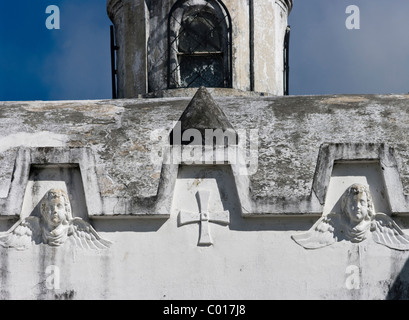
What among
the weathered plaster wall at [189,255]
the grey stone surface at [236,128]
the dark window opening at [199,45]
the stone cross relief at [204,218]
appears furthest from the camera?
the dark window opening at [199,45]

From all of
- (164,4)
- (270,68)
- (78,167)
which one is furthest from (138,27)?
(78,167)

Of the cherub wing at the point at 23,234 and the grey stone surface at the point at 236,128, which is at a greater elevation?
the grey stone surface at the point at 236,128

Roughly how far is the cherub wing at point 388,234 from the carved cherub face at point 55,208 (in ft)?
11.2

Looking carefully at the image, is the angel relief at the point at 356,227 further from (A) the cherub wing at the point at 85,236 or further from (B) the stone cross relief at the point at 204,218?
(A) the cherub wing at the point at 85,236

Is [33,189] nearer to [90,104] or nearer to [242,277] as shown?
[242,277]

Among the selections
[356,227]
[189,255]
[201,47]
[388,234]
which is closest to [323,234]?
[356,227]

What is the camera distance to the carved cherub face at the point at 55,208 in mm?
15047

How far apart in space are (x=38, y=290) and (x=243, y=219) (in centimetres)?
240

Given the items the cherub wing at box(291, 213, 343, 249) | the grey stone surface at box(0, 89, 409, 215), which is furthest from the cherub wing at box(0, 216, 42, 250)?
the cherub wing at box(291, 213, 343, 249)

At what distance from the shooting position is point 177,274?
15.0 m

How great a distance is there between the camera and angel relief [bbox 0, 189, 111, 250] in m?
15.1

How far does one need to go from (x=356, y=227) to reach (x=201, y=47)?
726 centimetres

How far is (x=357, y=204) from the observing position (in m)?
14.9

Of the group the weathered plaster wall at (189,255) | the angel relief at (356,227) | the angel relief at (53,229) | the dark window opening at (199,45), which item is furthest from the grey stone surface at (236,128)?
the dark window opening at (199,45)
